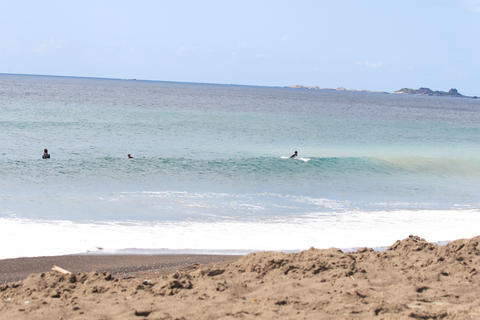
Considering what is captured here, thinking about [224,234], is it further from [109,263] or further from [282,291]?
[282,291]

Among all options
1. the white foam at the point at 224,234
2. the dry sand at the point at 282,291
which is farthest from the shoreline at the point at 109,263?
the dry sand at the point at 282,291

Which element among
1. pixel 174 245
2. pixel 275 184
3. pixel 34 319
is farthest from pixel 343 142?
pixel 34 319

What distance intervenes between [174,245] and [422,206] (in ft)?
30.8

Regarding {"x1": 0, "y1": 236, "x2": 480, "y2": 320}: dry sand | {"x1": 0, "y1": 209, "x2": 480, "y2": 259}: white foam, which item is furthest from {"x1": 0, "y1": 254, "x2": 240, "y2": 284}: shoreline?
{"x1": 0, "y1": 236, "x2": 480, "y2": 320}: dry sand

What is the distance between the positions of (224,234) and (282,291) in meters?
5.46

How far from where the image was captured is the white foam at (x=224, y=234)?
10695mm

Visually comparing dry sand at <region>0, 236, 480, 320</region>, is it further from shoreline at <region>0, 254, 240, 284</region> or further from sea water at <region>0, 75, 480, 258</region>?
sea water at <region>0, 75, 480, 258</region>

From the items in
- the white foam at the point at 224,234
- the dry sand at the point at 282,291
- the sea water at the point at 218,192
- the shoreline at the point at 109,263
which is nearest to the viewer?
the dry sand at the point at 282,291

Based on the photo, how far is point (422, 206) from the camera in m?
17.0

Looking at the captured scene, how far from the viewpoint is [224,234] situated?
12.0 metres

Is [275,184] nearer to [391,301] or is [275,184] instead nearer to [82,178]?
[82,178]

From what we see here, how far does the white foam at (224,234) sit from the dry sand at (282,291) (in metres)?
2.85

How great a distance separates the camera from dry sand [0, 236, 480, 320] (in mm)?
5906

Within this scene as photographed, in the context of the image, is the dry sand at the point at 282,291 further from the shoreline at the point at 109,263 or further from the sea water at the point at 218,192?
the sea water at the point at 218,192
